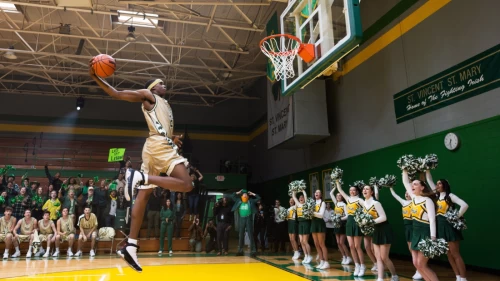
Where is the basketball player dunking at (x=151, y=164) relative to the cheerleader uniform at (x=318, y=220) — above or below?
above

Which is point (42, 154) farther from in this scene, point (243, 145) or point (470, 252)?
point (470, 252)

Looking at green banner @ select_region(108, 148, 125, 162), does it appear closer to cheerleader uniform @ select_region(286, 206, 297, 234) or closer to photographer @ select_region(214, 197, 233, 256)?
photographer @ select_region(214, 197, 233, 256)

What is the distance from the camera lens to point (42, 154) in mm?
20500

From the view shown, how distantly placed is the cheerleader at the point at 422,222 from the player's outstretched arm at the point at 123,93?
13.2 ft

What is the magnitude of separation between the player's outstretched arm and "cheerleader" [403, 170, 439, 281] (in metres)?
4.03

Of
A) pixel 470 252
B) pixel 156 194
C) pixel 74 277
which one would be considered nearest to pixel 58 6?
pixel 156 194

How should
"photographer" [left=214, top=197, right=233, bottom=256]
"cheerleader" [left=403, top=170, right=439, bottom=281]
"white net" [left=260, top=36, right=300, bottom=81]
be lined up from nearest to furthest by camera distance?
"cheerleader" [left=403, top=170, right=439, bottom=281] → "white net" [left=260, top=36, right=300, bottom=81] → "photographer" [left=214, top=197, right=233, bottom=256]

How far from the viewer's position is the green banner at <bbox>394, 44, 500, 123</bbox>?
694 centimetres

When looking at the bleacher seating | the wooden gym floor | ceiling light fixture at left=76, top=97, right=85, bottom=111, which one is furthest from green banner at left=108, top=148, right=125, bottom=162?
ceiling light fixture at left=76, top=97, right=85, bottom=111

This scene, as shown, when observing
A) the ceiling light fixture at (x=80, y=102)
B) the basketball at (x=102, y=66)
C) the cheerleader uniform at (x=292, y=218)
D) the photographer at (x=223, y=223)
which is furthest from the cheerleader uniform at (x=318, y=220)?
the ceiling light fixture at (x=80, y=102)

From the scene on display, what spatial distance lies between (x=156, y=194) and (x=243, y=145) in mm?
10723

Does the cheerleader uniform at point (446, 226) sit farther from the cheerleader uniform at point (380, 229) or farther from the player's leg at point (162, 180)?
the player's leg at point (162, 180)

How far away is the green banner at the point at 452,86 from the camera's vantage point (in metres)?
6.94

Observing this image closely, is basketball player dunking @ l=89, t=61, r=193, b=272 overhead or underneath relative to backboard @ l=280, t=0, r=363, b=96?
underneath
